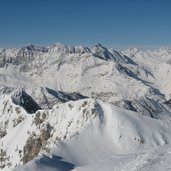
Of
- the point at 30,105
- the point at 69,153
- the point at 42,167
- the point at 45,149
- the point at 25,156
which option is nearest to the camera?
the point at 42,167

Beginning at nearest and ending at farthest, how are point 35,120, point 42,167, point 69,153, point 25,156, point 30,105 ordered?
point 42,167
point 69,153
point 25,156
point 35,120
point 30,105

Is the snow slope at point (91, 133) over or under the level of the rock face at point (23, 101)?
under

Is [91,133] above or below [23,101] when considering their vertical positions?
below

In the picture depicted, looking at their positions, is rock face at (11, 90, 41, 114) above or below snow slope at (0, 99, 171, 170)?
above

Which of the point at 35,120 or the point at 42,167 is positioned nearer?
the point at 42,167

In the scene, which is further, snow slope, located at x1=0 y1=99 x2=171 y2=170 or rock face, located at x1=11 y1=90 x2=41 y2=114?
rock face, located at x1=11 y1=90 x2=41 y2=114

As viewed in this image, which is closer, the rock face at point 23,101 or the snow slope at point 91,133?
the snow slope at point 91,133

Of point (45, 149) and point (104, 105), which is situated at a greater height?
point (104, 105)

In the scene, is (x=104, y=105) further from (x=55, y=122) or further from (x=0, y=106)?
(x=0, y=106)

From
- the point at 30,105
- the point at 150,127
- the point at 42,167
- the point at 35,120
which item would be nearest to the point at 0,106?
the point at 30,105

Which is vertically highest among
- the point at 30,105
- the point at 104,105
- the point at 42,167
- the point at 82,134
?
the point at 30,105

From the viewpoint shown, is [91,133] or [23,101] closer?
[91,133]
